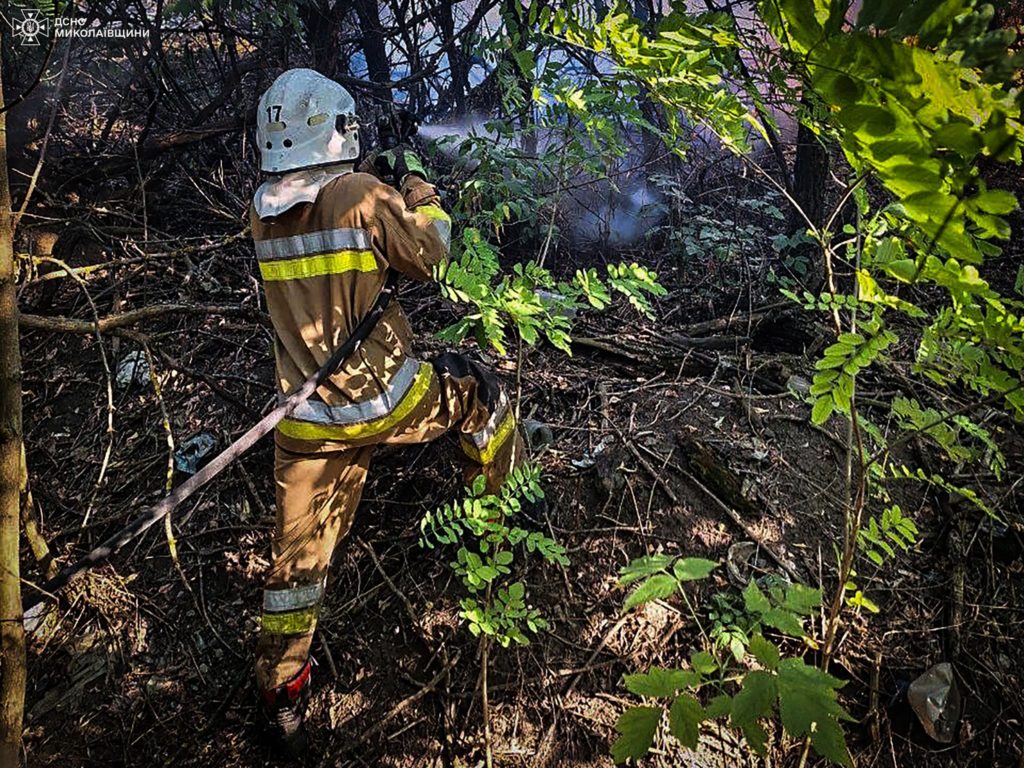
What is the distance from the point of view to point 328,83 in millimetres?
2174

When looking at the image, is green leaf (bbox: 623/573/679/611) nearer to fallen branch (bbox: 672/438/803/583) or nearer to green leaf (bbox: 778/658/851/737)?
green leaf (bbox: 778/658/851/737)

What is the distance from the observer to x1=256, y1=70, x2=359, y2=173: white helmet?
2.10 m

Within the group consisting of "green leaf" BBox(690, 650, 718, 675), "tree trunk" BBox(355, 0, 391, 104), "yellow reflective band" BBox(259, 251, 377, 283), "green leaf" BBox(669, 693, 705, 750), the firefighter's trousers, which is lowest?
the firefighter's trousers

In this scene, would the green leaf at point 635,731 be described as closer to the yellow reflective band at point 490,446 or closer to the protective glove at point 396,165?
the yellow reflective band at point 490,446

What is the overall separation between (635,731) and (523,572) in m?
1.49

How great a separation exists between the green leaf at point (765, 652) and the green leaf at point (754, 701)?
0.10ft

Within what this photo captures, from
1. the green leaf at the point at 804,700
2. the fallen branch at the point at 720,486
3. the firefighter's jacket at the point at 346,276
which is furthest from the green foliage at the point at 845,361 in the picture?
the fallen branch at the point at 720,486

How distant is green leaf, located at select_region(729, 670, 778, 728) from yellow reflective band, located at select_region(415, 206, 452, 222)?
5.01ft

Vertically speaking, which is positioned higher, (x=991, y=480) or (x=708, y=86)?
(x=708, y=86)

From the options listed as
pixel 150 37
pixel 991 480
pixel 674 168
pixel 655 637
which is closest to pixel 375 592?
pixel 655 637

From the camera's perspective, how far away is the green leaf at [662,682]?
1.06 metres

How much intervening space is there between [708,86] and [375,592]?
234cm

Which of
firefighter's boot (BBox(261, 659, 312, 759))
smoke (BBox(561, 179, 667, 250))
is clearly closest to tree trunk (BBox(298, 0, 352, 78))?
smoke (BBox(561, 179, 667, 250))

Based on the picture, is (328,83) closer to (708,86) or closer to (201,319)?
(708,86)
